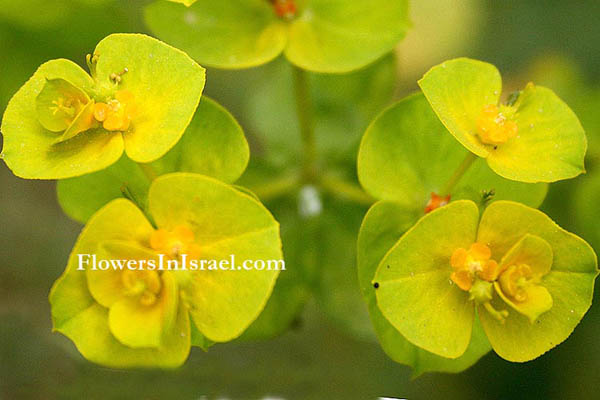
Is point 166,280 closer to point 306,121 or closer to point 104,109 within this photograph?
point 104,109

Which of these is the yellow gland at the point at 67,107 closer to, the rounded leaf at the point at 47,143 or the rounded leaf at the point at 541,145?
the rounded leaf at the point at 47,143

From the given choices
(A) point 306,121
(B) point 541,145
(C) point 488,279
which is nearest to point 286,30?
(A) point 306,121

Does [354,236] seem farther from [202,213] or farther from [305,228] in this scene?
[202,213]

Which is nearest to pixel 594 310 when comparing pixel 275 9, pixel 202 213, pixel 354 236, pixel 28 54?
pixel 354 236

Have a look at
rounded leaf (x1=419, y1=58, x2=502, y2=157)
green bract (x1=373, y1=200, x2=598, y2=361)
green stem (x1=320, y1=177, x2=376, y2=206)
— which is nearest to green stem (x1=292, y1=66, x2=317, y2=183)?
green stem (x1=320, y1=177, x2=376, y2=206)

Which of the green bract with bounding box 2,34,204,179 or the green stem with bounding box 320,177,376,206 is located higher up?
the green bract with bounding box 2,34,204,179

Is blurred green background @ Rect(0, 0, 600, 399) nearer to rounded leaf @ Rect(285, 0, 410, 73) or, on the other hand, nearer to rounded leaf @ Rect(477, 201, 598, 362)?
rounded leaf @ Rect(285, 0, 410, 73)
